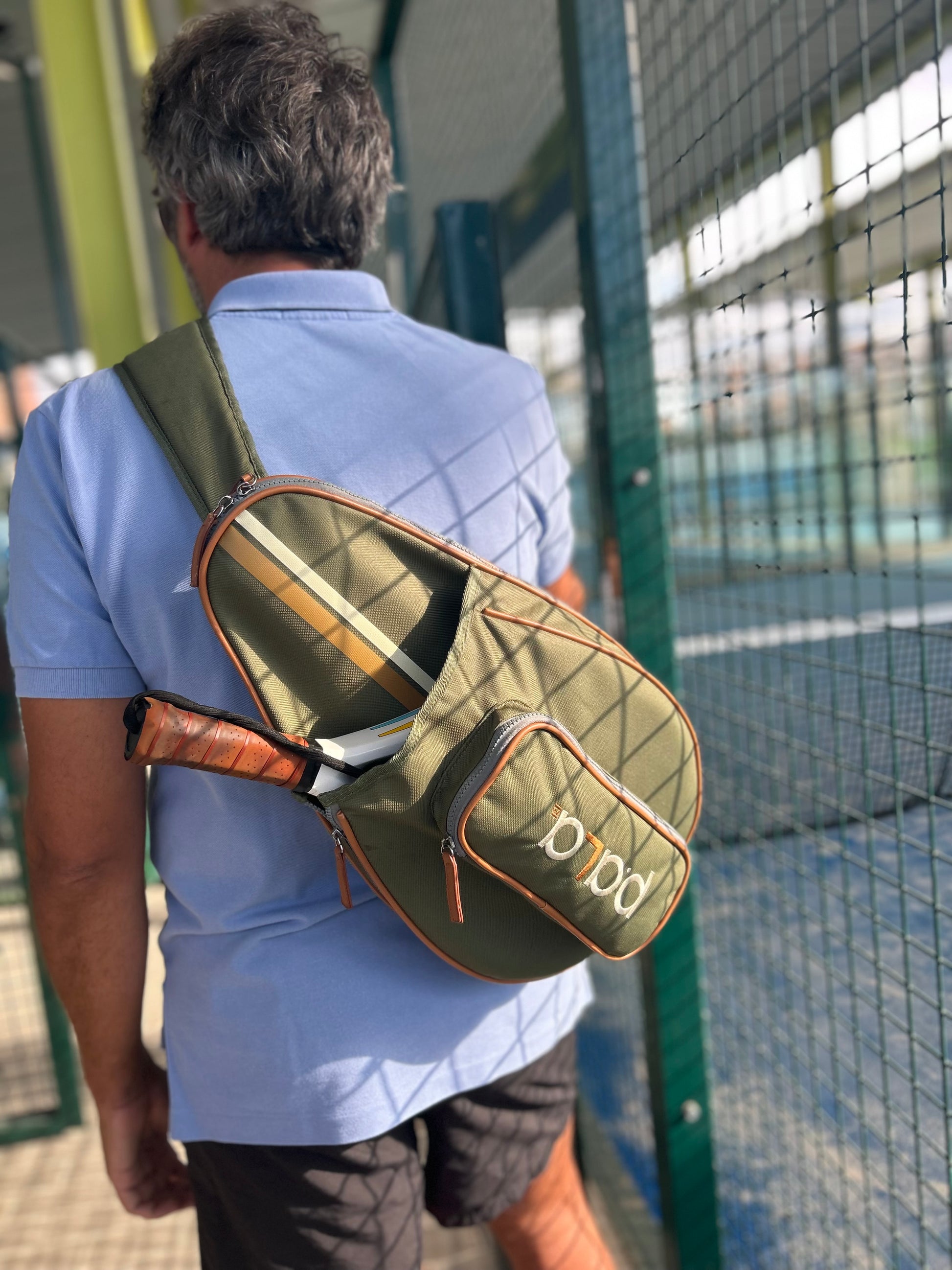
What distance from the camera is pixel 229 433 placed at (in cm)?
83

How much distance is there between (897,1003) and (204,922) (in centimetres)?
83

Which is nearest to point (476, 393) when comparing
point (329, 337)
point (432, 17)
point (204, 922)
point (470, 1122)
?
point (329, 337)

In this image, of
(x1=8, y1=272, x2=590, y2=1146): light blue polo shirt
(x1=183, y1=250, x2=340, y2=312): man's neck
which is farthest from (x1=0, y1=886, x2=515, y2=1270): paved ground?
(x1=183, y1=250, x2=340, y2=312): man's neck

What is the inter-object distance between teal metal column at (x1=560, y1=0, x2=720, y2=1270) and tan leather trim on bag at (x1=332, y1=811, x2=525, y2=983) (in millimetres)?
574

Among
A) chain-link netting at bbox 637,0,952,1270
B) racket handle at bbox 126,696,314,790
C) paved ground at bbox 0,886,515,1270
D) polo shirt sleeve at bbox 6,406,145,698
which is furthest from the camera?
paved ground at bbox 0,886,515,1270

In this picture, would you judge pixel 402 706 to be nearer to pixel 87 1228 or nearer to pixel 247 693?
pixel 247 693

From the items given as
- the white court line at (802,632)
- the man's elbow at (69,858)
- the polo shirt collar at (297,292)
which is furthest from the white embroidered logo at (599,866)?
the polo shirt collar at (297,292)

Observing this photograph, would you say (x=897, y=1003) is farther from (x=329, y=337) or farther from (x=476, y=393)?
(x=329, y=337)

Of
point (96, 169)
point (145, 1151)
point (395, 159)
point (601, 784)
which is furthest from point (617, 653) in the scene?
point (96, 169)

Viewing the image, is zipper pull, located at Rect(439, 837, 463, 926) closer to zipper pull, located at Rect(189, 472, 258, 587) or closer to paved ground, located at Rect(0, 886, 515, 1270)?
zipper pull, located at Rect(189, 472, 258, 587)

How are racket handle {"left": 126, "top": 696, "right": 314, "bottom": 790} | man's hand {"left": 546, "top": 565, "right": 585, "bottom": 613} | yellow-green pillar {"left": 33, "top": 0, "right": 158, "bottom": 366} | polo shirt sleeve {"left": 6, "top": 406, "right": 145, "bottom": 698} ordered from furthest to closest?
yellow-green pillar {"left": 33, "top": 0, "right": 158, "bottom": 366}, man's hand {"left": 546, "top": 565, "right": 585, "bottom": 613}, polo shirt sleeve {"left": 6, "top": 406, "right": 145, "bottom": 698}, racket handle {"left": 126, "top": 696, "right": 314, "bottom": 790}

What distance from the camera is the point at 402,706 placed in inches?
32.8

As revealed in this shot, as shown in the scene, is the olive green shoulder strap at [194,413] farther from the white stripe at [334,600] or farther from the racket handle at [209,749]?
the racket handle at [209,749]

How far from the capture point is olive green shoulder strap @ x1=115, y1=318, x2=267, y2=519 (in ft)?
2.69
